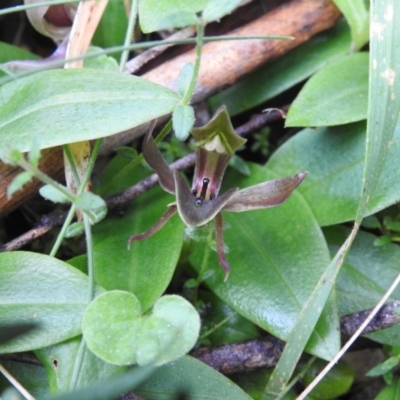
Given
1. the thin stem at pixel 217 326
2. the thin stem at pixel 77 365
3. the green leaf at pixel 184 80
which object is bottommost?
the thin stem at pixel 217 326

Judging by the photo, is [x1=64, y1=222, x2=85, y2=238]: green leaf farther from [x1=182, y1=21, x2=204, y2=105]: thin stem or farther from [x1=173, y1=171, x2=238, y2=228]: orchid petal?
[x1=182, y1=21, x2=204, y2=105]: thin stem

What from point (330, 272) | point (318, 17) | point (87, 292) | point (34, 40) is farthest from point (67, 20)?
point (330, 272)

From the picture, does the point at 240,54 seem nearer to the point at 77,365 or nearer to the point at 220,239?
the point at 220,239

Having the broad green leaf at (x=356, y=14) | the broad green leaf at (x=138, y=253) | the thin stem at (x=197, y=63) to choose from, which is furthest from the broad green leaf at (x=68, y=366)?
the broad green leaf at (x=356, y=14)

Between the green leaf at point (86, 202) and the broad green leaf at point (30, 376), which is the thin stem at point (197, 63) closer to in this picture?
the green leaf at point (86, 202)

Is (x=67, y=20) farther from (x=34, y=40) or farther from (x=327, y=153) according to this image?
(x=327, y=153)

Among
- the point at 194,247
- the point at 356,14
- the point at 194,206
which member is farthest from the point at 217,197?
the point at 356,14

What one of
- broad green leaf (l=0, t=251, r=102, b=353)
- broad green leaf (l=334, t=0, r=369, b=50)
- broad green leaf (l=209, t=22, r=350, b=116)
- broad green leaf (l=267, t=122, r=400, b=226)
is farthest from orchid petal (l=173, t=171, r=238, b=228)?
broad green leaf (l=334, t=0, r=369, b=50)
